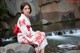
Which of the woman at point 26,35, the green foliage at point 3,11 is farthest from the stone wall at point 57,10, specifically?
the woman at point 26,35

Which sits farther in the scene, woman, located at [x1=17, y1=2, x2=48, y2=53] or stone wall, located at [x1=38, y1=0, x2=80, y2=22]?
stone wall, located at [x1=38, y1=0, x2=80, y2=22]

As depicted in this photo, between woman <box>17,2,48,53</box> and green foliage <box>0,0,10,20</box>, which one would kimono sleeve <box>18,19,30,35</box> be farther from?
green foliage <box>0,0,10,20</box>

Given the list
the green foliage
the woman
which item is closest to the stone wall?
the green foliage

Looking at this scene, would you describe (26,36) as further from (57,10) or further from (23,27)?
(57,10)

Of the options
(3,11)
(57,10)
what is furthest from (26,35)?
(57,10)

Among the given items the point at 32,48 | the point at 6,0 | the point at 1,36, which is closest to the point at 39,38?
the point at 32,48

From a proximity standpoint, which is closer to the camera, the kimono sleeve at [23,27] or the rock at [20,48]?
the rock at [20,48]

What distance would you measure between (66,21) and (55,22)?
1005mm

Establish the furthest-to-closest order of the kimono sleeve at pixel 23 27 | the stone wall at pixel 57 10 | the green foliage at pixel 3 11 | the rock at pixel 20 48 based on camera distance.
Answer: the stone wall at pixel 57 10, the green foliage at pixel 3 11, the kimono sleeve at pixel 23 27, the rock at pixel 20 48

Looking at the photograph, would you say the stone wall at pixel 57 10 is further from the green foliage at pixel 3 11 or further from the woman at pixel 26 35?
the woman at pixel 26 35

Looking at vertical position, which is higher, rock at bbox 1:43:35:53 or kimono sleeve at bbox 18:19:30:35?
kimono sleeve at bbox 18:19:30:35

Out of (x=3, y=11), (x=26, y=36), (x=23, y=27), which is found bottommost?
(x=3, y=11)

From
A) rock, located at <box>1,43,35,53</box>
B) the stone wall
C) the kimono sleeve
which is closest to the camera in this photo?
rock, located at <box>1,43,35,53</box>

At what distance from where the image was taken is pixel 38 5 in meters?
16.2
